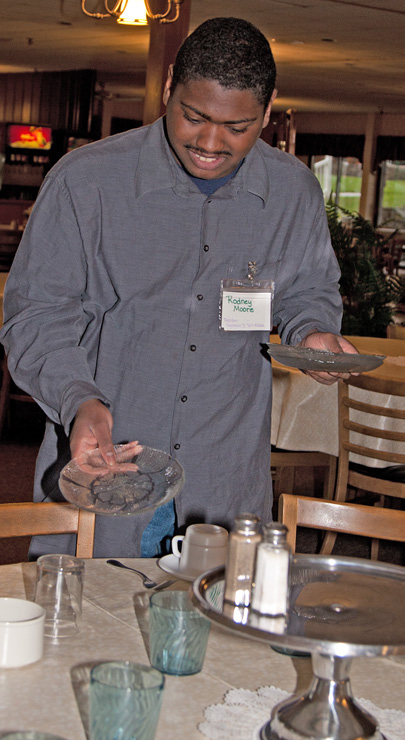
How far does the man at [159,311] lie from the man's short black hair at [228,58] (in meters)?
0.07

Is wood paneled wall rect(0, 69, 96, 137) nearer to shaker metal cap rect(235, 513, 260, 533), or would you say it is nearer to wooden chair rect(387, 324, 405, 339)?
wooden chair rect(387, 324, 405, 339)

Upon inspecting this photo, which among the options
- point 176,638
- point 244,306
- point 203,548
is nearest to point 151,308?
point 244,306

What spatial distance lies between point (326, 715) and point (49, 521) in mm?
846

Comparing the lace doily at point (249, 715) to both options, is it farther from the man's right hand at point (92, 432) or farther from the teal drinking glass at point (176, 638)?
the man's right hand at point (92, 432)

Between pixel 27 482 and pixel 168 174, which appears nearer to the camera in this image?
pixel 168 174

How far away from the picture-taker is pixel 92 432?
4.70ft

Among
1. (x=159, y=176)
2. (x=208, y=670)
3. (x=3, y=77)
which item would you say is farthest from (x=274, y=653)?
(x=3, y=77)

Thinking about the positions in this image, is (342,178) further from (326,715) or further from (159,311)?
(326,715)

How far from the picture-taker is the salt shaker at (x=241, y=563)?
108 centimetres

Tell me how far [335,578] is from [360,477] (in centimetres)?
253

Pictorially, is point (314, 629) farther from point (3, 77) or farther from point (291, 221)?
point (3, 77)

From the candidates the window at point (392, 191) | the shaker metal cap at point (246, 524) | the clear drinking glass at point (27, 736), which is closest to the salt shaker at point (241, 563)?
the shaker metal cap at point (246, 524)

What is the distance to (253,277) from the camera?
188 cm

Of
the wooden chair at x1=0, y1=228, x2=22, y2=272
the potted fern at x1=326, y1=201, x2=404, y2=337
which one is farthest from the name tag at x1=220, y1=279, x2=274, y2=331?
the wooden chair at x1=0, y1=228, x2=22, y2=272
